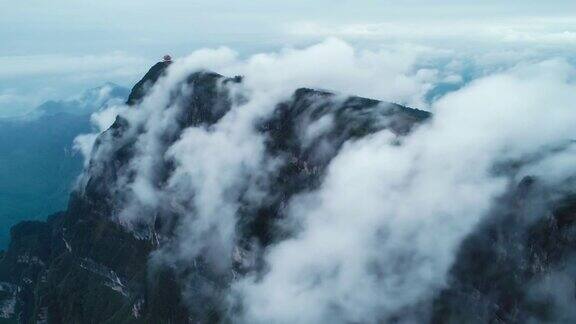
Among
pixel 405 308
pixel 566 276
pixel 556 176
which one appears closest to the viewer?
pixel 566 276

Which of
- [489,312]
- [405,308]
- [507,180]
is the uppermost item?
[507,180]

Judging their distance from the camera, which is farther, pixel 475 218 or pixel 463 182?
pixel 463 182

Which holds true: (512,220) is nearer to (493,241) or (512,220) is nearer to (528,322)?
(493,241)

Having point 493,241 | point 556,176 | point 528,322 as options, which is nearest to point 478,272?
point 493,241

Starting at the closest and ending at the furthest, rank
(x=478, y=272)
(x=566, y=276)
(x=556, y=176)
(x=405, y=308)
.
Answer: (x=566, y=276) < (x=556, y=176) < (x=478, y=272) < (x=405, y=308)

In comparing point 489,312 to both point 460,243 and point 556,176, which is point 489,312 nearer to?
point 460,243

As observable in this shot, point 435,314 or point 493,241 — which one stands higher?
point 493,241

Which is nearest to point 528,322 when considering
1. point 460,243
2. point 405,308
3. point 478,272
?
point 478,272

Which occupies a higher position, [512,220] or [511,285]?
[512,220]

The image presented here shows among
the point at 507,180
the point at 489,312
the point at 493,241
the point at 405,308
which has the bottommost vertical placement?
the point at 405,308
